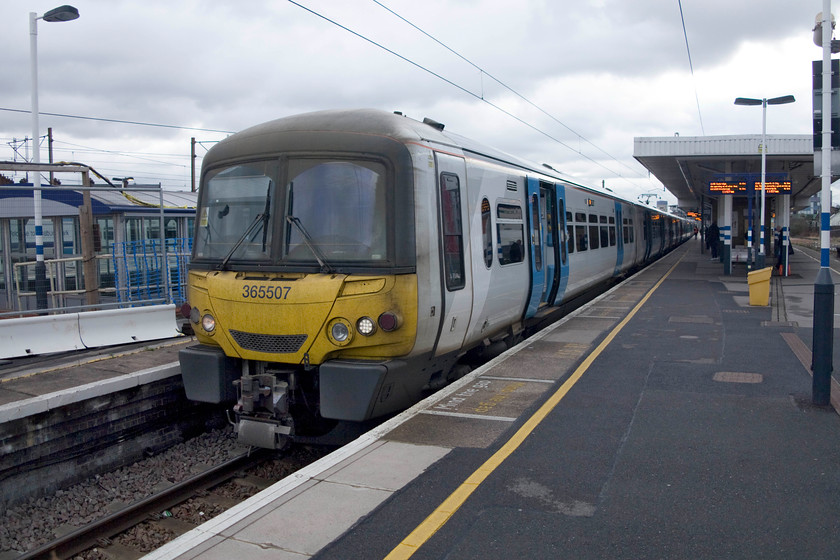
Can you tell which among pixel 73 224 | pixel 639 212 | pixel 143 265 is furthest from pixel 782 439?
pixel 639 212

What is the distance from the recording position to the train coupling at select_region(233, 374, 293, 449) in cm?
623

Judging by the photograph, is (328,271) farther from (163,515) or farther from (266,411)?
(163,515)

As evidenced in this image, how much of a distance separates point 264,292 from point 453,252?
76.5 inches

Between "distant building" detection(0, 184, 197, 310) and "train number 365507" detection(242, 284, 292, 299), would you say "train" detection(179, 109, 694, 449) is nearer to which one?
"train number 365507" detection(242, 284, 292, 299)

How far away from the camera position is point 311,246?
6160mm

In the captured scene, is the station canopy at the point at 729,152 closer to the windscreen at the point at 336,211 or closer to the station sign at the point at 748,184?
the station sign at the point at 748,184

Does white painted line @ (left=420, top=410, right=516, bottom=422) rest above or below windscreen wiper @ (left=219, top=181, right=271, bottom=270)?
below

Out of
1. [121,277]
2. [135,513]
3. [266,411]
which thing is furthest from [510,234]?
[121,277]

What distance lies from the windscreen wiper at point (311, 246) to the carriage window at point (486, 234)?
2.32 m

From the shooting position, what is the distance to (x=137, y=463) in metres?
7.57

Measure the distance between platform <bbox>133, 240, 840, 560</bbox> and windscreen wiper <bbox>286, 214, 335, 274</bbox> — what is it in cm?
148

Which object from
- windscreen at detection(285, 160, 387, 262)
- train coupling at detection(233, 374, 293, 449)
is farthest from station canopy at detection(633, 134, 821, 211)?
train coupling at detection(233, 374, 293, 449)

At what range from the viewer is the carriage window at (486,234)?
7.86m

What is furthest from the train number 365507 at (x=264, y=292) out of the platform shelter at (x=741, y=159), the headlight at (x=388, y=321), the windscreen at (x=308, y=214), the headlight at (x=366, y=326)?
the platform shelter at (x=741, y=159)
